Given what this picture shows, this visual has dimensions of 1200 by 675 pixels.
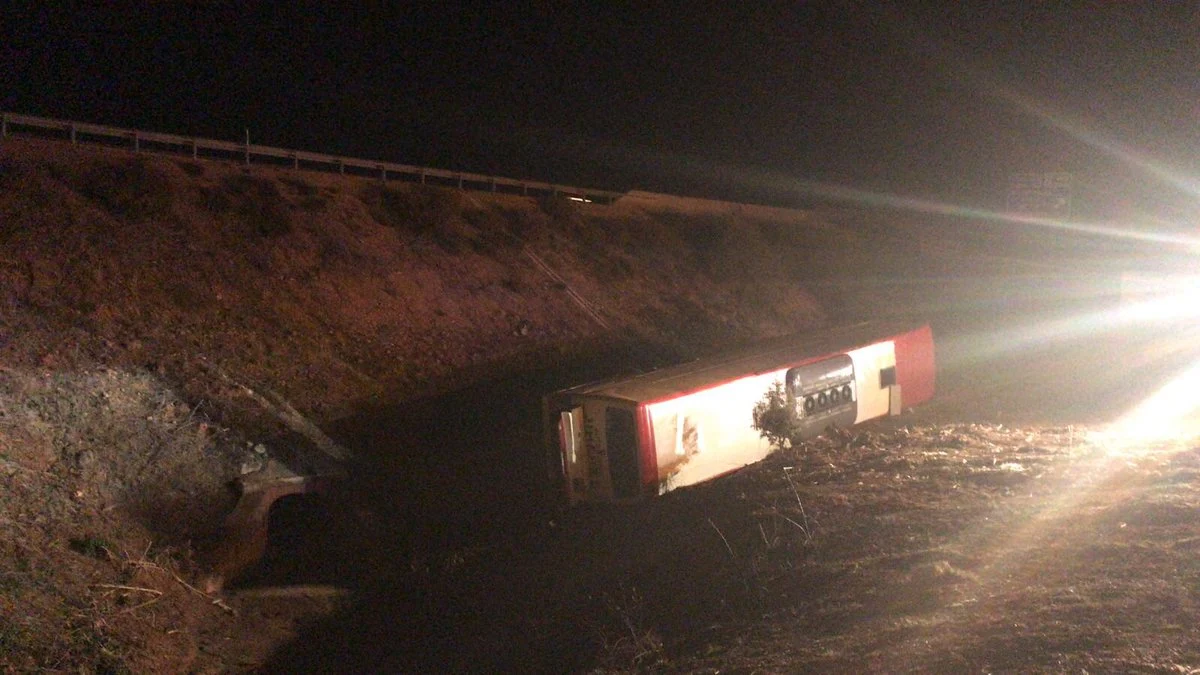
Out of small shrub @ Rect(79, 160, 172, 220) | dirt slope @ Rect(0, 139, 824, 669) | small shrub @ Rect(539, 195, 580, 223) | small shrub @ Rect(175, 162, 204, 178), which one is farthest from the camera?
small shrub @ Rect(539, 195, 580, 223)

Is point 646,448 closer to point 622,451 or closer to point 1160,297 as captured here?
point 622,451

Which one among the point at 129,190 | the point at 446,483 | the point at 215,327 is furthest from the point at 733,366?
the point at 129,190

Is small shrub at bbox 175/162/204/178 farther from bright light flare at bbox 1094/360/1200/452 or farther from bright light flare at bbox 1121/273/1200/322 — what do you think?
bright light flare at bbox 1121/273/1200/322

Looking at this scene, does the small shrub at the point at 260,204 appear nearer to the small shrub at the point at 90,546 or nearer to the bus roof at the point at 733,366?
the bus roof at the point at 733,366

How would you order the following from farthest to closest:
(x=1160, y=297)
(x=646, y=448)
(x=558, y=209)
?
(x=1160, y=297), (x=558, y=209), (x=646, y=448)

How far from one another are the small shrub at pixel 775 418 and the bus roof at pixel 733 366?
453mm

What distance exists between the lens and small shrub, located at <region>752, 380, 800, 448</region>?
576 inches

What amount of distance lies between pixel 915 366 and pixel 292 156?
52.4ft

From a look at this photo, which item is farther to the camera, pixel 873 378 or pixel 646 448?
pixel 873 378

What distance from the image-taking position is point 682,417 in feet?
43.8

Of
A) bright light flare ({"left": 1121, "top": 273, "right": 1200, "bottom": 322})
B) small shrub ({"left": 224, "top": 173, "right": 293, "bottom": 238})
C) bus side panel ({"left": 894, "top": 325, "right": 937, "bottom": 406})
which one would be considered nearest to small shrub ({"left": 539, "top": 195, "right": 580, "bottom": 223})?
small shrub ({"left": 224, "top": 173, "right": 293, "bottom": 238})

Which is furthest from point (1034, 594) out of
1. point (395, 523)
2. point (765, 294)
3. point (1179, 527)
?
point (765, 294)

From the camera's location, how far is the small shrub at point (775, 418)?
14641 mm

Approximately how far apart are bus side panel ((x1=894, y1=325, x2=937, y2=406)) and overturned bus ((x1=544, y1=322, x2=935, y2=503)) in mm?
2497
